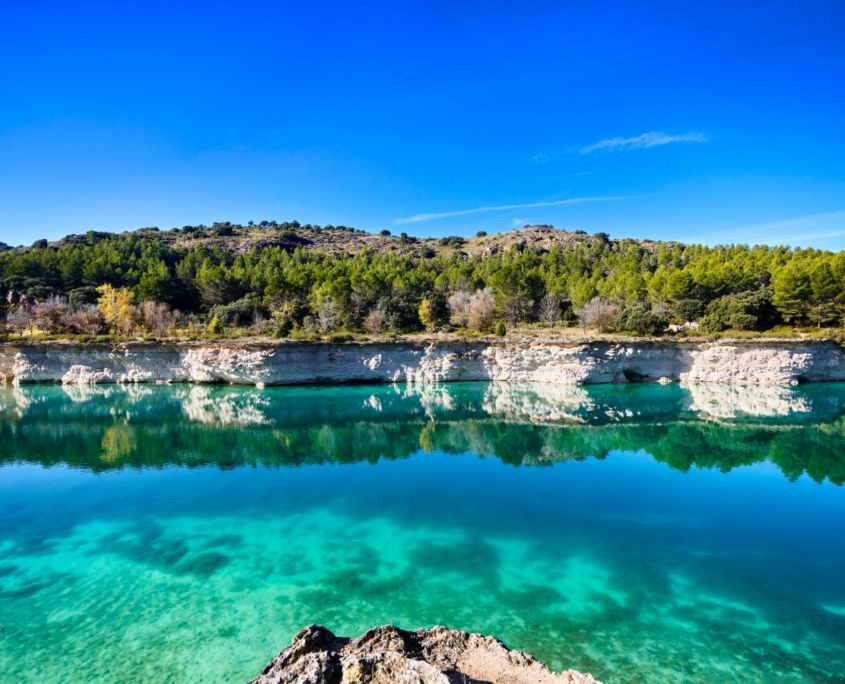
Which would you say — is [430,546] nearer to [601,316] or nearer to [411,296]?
Result: [601,316]

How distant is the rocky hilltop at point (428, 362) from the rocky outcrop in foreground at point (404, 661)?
31.6 meters

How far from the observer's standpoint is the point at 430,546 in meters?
10.4

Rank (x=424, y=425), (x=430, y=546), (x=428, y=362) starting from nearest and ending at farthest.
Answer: (x=430, y=546) < (x=424, y=425) < (x=428, y=362)

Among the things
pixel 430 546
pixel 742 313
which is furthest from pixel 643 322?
pixel 430 546

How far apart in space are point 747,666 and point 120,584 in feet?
33.9

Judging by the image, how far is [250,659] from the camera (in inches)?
266

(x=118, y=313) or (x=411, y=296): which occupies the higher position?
(x=411, y=296)

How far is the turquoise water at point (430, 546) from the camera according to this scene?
23.1ft

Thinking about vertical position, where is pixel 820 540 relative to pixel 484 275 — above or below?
below

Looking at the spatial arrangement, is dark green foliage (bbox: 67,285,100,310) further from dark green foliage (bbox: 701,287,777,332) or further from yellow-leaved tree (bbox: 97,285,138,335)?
dark green foliage (bbox: 701,287,777,332)

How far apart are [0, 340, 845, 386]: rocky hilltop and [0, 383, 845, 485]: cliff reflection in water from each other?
5.74ft

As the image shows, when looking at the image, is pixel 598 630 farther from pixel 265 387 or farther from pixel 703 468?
pixel 265 387

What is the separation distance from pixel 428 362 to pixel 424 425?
13.5 meters

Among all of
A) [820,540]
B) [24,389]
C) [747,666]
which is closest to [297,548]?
[747,666]
